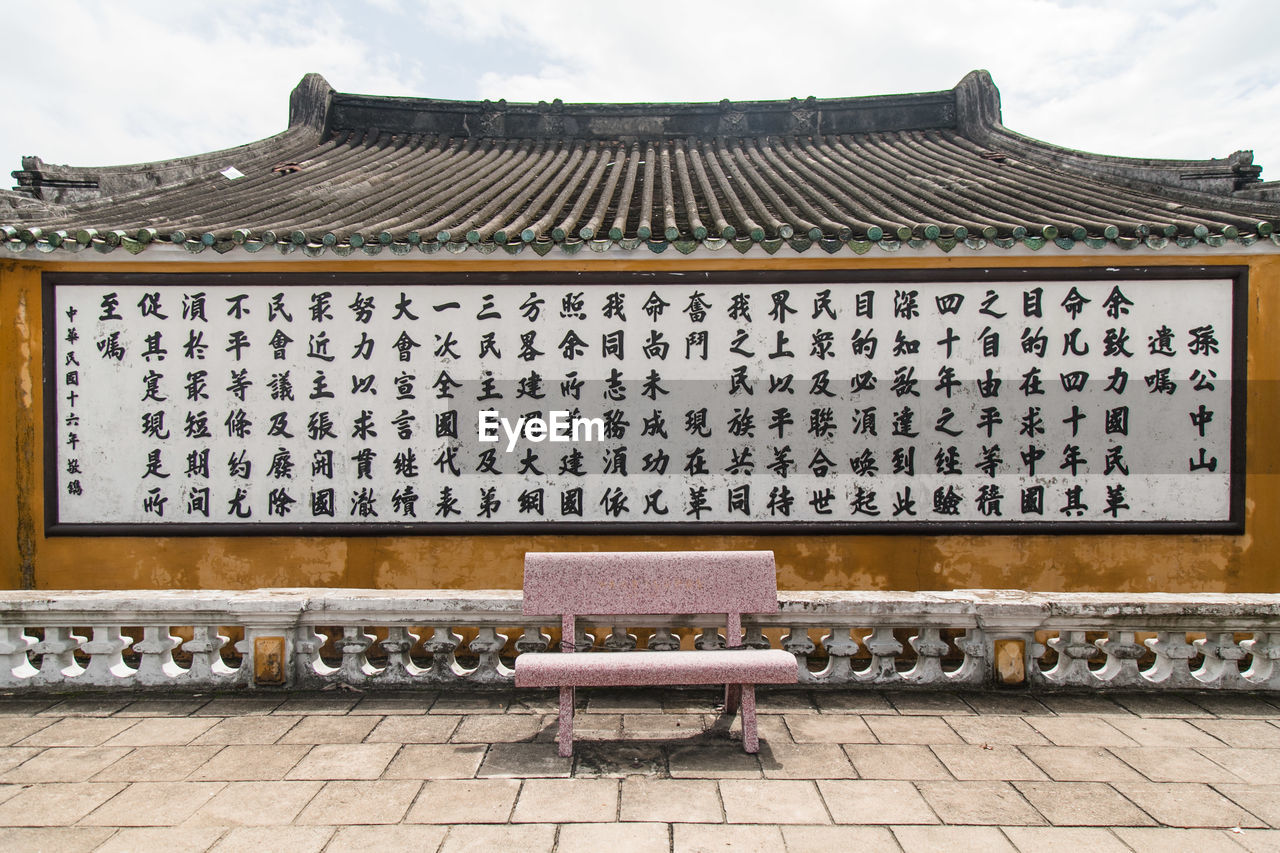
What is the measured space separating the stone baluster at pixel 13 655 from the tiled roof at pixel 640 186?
2.56m

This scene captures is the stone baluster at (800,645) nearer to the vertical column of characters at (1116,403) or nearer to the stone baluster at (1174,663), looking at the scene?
the stone baluster at (1174,663)

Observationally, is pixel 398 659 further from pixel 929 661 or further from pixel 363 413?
pixel 929 661

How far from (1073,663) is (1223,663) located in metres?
0.80

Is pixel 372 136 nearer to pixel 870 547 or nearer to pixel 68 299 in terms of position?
pixel 68 299

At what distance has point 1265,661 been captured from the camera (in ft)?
13.6

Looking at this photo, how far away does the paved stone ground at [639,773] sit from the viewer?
285 cm

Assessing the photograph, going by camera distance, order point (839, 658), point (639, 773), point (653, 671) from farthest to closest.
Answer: point (839, 658) → point (653, 671) → point (639, 773)

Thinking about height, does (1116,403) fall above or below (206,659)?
above

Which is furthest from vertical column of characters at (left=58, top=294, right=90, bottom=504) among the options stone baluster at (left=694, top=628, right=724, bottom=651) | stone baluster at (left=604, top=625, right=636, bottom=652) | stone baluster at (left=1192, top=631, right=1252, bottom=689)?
stone baluster at (left=1192, top=631, right=1252, bottom=689)

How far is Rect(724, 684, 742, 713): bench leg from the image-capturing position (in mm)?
3902

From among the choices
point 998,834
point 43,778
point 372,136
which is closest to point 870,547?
point 998,834

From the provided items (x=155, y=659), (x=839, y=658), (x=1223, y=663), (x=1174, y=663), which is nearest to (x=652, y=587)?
(x=839, y=658)

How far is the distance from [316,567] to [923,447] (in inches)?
179

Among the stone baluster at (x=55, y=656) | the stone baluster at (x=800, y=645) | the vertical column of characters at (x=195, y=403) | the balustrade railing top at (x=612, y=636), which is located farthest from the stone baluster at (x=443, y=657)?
the vertical column of characters at (x=195, y=403)
